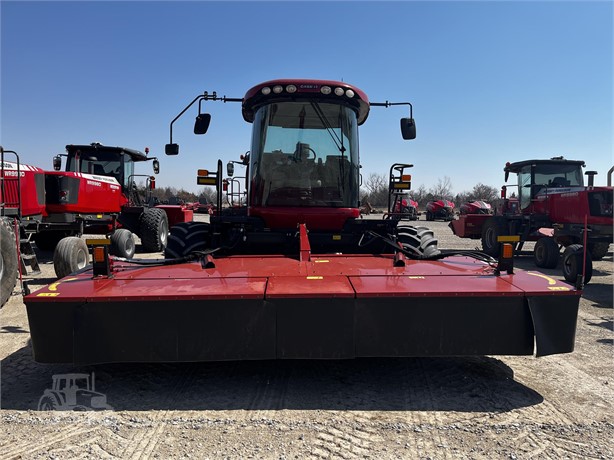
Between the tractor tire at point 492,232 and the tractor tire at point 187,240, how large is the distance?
9036 mm

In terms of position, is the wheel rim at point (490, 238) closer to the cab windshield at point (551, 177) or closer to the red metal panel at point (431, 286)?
the cab windshield at point (551, 177)

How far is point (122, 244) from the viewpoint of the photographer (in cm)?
888

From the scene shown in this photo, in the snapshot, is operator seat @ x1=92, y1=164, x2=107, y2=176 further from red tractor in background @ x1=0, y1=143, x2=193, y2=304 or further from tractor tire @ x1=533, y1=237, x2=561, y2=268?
tractor tire @ x1=533, y1=237, x2=561, y2=268

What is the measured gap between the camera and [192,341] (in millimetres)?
3059

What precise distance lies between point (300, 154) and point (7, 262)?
13.2ft

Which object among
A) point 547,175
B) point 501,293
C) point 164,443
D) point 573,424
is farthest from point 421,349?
point 547,175

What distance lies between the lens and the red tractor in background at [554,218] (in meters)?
8.98

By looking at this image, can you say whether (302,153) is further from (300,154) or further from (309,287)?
(309,287)

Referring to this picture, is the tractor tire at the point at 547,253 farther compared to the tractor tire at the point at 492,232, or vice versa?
the tractor tire at the point at 492,232

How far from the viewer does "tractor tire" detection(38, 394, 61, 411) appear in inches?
115

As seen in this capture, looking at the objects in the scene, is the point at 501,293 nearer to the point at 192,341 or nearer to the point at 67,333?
the point at 192,341

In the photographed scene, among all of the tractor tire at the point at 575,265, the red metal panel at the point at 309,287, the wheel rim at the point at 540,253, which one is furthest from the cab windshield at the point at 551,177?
the red metal panel at the point at 309,287

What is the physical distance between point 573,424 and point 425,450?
3.47 feet

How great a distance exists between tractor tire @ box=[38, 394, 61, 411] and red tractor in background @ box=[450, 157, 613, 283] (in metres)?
7.84
